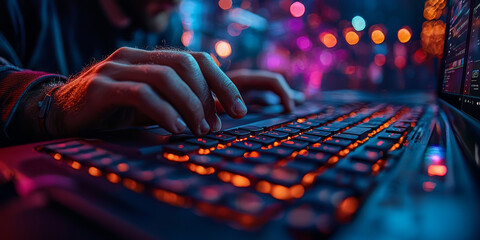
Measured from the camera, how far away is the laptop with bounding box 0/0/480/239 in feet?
0.49

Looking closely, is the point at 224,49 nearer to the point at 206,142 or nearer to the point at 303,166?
the point at 206,142

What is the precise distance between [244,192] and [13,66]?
0.63m

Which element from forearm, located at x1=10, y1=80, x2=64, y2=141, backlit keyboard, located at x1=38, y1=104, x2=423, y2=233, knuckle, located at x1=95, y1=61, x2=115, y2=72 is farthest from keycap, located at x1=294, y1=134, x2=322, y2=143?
forearm, located at x1=10, y1=80, x2=64, y2=141

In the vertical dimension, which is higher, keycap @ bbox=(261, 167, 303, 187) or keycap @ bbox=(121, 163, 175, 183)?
keycap @ bbox=(261, 167, 303, 187)

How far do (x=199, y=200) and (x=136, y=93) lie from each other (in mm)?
270

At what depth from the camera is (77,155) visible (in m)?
0.27

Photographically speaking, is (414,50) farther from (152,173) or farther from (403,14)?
(152,173)

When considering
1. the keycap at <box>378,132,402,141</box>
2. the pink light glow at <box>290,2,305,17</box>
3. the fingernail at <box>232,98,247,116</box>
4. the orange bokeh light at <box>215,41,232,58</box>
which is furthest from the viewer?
the orange bokeh light at <box>215,41,232,58</box>

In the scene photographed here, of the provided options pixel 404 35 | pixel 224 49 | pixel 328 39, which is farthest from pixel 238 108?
pixel 224 49

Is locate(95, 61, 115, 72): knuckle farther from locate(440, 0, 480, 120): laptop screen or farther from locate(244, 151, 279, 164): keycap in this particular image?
locate(440, 0, 480, 120): laptop screen

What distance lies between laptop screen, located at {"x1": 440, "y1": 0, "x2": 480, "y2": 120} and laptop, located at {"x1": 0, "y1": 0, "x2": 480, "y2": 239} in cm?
14

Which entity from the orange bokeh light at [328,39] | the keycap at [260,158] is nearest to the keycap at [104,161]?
the keycap at [260,158]

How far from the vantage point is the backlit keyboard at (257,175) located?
0.53 feet

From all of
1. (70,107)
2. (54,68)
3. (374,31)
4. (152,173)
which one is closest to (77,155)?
(152,173)
